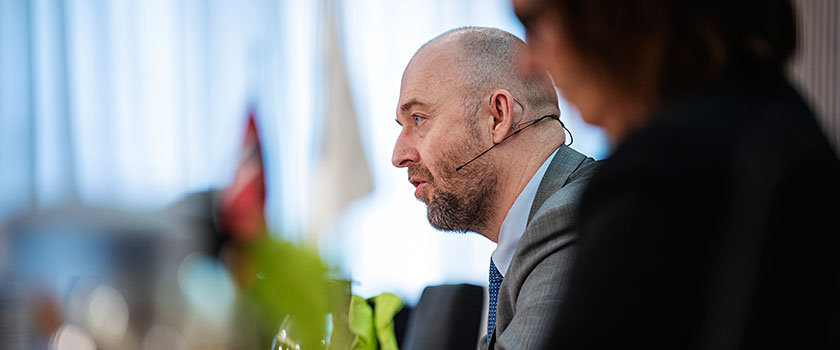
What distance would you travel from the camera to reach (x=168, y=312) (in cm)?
77

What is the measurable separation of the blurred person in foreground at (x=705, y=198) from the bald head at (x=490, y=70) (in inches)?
40.6

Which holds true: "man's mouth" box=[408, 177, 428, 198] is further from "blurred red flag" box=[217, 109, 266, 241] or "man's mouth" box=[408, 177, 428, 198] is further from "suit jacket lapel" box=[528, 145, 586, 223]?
"blurred red flag" box=[217, 109, 266, 241]

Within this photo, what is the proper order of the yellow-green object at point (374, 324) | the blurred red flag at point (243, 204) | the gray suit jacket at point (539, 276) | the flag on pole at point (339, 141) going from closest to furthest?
the blurred red flag at point (243, 204) → the flag on pole at point (339, 141) → the gray suit jacket at point (539, 276) → the yellow-green object at point (374, 324)

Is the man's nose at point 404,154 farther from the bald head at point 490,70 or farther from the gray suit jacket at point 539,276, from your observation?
the gray suit jacket at point 539,276

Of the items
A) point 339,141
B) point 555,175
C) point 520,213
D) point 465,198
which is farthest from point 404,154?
point 339,141

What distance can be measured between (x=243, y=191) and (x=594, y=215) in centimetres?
27

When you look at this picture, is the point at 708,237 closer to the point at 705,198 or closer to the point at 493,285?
the point at 705,198

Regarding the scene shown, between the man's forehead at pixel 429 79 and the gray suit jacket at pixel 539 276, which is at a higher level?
the man's forehead at pixel 429 79

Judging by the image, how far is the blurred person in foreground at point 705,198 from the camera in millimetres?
453

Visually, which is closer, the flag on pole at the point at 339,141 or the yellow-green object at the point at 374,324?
the flag on pole at the point at 339,141

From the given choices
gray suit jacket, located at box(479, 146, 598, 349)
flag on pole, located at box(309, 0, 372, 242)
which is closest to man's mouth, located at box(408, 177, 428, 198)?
gray suit jacket, located at box(479, 146, 598, 349)

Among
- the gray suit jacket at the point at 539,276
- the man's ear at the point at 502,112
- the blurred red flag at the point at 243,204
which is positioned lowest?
the gray suit jacket at the point at 539,276

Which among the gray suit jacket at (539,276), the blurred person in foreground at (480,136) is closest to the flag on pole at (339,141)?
the gray suit jacket at (539,276)

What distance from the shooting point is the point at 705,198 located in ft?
1.49
